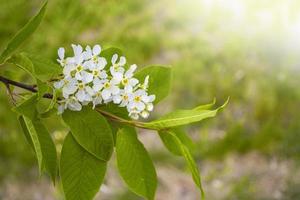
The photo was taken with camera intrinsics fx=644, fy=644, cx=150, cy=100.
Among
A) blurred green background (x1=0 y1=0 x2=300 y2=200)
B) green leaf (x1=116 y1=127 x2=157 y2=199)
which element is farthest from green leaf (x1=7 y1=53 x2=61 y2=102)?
blurred green background (x1=0 y1=0 x2=300 y2=200)

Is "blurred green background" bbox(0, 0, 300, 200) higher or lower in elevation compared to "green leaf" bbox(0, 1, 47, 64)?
lower

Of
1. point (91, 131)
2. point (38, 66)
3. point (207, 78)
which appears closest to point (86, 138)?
point (91, 131)

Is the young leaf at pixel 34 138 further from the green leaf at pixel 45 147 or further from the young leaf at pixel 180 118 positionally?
the young leaf at pixel 180 118

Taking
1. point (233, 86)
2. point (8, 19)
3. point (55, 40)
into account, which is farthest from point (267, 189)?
point (8, 19)

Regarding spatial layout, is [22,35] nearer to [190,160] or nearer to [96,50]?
[96,50]

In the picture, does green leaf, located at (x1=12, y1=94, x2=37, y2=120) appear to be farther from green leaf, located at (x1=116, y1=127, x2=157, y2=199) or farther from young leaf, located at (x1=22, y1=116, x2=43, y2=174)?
green leaf, located at (x1=116, y1=127, x2=157, y2=199)

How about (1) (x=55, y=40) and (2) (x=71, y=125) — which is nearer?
(2) (x=71, y=125)

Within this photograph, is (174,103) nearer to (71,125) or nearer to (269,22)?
(269,22)
